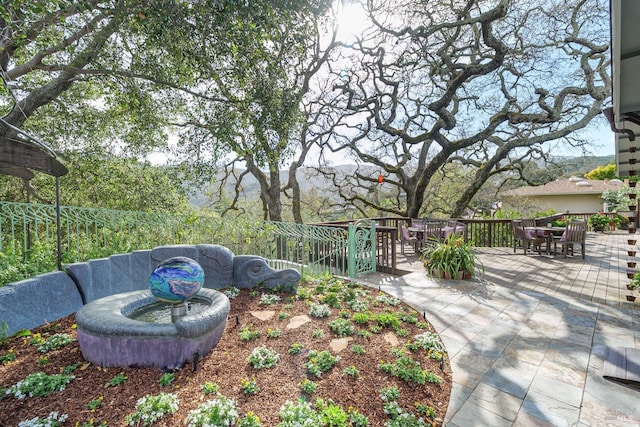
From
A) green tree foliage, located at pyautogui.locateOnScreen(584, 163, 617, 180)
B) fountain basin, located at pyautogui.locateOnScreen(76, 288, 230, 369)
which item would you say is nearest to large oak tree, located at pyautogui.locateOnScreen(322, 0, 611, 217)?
fountain basin, located at pyautogui.locateOnScreen(76, 288, 230, 369)

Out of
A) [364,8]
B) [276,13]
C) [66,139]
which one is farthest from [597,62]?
[66,139]

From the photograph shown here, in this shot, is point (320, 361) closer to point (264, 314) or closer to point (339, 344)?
point (339, 344)

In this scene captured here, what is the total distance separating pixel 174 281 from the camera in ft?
7.19

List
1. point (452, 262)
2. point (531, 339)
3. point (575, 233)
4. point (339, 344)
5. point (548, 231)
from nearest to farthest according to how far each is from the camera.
→ point (339, 344) < point (531, 339) < point (452, 262) < point (575, 233) < point (548, 231)

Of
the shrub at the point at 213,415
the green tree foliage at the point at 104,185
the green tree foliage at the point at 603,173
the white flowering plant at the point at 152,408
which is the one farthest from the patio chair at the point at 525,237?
the green tree foliage at the point at 603,173

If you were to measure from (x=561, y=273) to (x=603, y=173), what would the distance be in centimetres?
2862

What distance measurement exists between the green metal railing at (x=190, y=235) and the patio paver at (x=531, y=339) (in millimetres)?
875

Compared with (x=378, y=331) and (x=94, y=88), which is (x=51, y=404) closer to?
(x=378, y=331)

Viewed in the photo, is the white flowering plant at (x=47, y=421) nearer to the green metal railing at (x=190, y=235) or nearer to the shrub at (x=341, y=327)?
the shrub at (x=341, y=327)

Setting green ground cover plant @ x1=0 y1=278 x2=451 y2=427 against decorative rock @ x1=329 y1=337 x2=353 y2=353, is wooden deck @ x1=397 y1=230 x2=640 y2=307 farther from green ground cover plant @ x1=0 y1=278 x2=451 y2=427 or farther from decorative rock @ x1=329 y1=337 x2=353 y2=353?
decorative rock @ x1=329 y1=337 x2=353 y2=353

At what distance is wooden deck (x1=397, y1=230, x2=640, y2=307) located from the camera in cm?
435

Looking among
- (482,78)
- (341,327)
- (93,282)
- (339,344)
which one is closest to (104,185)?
(93,282)

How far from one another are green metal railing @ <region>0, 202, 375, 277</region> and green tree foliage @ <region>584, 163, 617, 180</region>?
29674mm

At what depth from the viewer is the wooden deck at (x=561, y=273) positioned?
14.3ft
